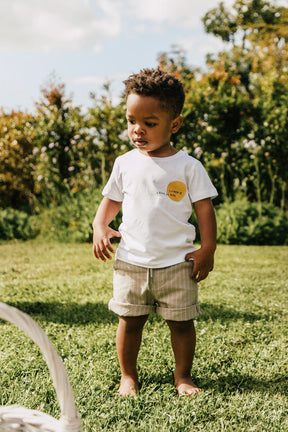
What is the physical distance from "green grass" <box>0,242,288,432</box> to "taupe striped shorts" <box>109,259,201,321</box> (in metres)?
0.41

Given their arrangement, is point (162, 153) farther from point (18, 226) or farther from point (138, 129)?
point (18, 226)

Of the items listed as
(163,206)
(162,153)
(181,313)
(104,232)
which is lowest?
(181,313)

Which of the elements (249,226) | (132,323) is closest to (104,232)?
(132,323)

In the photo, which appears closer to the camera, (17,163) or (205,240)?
(205,240)

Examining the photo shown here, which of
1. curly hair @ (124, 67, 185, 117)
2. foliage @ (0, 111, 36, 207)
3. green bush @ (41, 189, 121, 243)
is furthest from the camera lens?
foliage @ (0, 111, 36, 207)

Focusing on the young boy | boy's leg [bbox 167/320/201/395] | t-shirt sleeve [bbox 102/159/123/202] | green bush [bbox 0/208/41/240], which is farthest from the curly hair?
green bush [bbox 0/208/41/240]

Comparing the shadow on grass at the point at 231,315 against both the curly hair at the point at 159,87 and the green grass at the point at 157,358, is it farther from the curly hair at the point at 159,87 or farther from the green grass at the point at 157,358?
the curly hair at the point at 159,87

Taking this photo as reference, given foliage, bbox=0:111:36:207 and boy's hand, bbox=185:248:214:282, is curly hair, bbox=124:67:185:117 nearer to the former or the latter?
boy's hand, bbox=185:248:214:282

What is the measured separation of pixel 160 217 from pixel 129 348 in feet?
2.24

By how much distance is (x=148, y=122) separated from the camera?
6.69 feet

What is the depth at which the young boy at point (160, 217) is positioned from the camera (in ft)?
6.72

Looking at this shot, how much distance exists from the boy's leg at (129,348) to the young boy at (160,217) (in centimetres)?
5

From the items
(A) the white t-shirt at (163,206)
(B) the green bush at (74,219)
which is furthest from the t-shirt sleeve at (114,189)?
(B) the green bush at (74,219)

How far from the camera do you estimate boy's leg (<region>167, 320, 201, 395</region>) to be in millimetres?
2205
